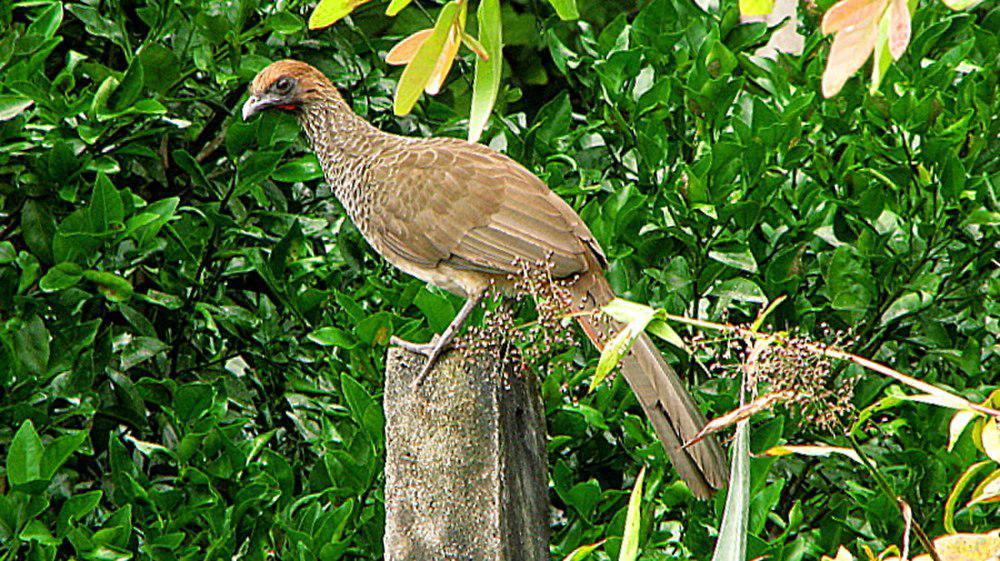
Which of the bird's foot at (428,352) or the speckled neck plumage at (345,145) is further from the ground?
the bird's foot at (428,352)

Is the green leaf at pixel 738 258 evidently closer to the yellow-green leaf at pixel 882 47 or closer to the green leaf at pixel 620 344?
the green leaf at pixel 620 344

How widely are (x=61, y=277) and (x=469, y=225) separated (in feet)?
2.88

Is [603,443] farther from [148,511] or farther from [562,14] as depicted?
[562,14]

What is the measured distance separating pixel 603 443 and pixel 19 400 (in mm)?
1267

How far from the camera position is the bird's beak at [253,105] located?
3225 mm

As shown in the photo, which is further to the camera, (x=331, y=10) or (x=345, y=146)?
(x=345, y=146)

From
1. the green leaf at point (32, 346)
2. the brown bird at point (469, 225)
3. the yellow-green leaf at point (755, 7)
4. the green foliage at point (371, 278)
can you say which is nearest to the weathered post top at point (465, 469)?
the brown bird at point (469, 225)

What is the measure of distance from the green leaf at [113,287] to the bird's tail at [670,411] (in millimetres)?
1080

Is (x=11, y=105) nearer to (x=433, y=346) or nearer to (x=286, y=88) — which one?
(x=286, y=88)

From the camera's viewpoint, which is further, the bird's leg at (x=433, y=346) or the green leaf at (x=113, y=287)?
the green leaf at (x=113, y=287)

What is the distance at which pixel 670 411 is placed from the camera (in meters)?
2.41

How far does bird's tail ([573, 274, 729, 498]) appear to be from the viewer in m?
2.31

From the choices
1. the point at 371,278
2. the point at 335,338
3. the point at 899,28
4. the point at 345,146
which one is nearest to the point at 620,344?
the point at 899,28

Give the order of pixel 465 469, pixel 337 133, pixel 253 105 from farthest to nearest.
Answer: pixel 337 133
pixel 253 105
pixel 465 469
